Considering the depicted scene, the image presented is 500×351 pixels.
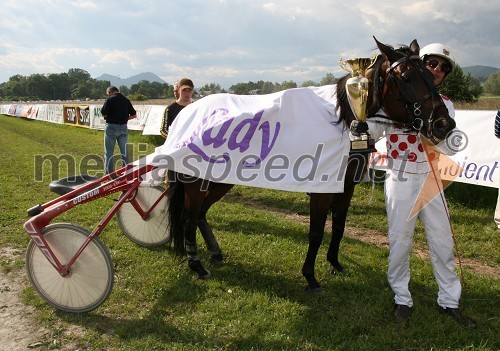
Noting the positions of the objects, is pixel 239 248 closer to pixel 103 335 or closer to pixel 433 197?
pixel 103 335

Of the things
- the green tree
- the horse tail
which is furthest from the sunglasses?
the green tree

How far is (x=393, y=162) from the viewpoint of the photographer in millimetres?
2920

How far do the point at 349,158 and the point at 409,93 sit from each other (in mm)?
710

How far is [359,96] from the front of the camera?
283cm

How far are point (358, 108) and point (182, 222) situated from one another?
79.9 inches

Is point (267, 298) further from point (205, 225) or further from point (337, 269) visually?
point (205, 225)

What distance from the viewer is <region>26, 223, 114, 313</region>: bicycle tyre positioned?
3.08 meters

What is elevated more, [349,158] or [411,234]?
[349,158]

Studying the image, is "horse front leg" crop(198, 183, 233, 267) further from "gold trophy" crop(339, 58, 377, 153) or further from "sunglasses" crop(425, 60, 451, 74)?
"sunglasses" crop(425, 60, 451, 74)

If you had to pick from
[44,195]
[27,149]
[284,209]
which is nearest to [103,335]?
[284,209]

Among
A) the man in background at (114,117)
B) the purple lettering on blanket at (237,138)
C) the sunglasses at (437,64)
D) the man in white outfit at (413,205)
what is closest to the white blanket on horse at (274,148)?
the purple lettering on blanket at (237,138)

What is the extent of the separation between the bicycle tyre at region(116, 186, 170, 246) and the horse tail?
1.83ft

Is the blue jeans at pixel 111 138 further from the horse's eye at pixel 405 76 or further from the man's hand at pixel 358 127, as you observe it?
the horse's eye at pixel 405 76

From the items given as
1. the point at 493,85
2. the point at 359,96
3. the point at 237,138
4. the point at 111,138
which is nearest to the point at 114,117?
the point at 111,138
